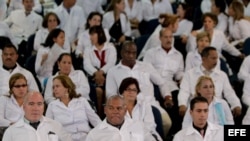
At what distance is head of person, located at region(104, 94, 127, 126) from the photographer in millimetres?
6414

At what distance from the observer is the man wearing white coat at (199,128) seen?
648 cm

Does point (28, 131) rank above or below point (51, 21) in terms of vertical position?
below

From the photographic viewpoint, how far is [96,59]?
8.78 meters

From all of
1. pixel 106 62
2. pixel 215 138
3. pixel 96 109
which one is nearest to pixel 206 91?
pixel 215 138

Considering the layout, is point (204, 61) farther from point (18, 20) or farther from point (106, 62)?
point (18, 20)

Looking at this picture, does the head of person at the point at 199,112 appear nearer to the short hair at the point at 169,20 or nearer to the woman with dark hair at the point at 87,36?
the short hair at the point at 169,20

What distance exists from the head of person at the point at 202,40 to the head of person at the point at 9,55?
2.13 metres

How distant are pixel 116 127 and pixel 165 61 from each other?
235cm

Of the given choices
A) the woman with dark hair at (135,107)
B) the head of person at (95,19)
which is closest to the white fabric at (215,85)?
the woman with dark hair at (135,107)

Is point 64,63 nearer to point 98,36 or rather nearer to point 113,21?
point 98,36

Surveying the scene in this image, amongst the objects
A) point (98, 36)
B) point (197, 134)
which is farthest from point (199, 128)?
point (98, 36)

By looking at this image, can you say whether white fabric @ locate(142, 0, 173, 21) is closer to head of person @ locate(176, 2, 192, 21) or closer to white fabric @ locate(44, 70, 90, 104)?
head of person @ locate(176, 2, 192, 21)

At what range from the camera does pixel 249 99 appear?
8.07 m

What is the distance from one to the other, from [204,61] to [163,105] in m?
0.67
